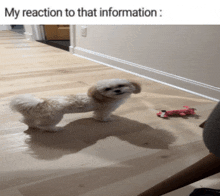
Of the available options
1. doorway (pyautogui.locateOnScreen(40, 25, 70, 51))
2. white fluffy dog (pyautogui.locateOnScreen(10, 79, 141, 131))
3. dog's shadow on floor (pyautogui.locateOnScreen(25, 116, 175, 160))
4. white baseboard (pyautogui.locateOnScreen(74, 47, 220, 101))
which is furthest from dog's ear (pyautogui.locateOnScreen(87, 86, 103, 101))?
doorway (pyautogui.locateOnScreen(40, 25, 70, 51))

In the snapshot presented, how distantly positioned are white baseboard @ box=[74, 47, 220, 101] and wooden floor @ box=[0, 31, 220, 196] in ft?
0.23

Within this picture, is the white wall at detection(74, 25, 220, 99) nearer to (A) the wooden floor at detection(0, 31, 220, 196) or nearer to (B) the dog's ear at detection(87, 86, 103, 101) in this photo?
(A) the wooden floor at detection(0, 31, 220, 196)

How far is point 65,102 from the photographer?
112 cm

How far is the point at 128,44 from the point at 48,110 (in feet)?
4.50

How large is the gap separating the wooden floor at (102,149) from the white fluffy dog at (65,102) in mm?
98

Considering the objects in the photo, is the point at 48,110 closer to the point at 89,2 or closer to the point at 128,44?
the point at 128,44

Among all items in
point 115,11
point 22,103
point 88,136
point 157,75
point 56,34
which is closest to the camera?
point 22,103

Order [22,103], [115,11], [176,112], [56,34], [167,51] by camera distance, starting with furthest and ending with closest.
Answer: [56,34], [115,11], [167,51], [176,112], [22,103]

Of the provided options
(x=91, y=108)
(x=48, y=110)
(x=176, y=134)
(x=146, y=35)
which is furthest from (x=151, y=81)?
(x=48, y=110)

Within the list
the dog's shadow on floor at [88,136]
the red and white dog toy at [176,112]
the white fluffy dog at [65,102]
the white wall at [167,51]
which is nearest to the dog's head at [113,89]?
the white fluffy dog at [65,102]

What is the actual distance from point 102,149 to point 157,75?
1144mm

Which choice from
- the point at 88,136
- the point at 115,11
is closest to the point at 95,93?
the point at 88,136

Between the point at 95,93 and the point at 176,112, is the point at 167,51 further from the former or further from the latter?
the point at 95,93

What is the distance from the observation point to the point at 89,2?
92.2 inches
